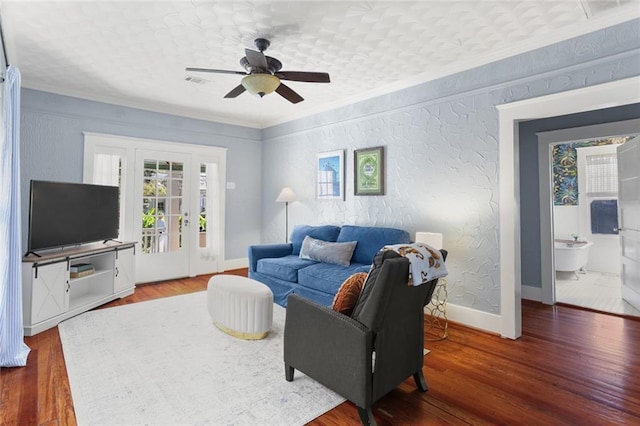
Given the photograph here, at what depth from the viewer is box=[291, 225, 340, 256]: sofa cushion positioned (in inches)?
169

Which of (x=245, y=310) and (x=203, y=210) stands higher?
(x=203, y=210)

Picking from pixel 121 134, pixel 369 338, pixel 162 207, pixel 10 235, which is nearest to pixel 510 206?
pixel 369 338

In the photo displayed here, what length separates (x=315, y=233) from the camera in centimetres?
440

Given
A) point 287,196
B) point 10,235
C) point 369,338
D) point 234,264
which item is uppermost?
point 287,196

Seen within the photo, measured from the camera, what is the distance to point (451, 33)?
9.18 feet

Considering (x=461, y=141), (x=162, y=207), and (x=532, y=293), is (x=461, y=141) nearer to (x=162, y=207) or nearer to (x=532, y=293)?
(x=532, y=293)

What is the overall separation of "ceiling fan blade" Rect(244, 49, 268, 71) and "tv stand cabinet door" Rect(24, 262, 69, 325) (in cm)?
281

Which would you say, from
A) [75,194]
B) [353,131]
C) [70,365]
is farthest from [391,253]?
[75,194]

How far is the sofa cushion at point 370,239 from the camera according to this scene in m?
3.61

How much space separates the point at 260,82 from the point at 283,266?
2.07 m

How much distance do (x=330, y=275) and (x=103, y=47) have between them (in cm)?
316

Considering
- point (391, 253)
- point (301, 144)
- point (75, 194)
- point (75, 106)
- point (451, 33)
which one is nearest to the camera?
point (391, 253)

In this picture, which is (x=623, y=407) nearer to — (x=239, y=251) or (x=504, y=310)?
(x=504, y=310)

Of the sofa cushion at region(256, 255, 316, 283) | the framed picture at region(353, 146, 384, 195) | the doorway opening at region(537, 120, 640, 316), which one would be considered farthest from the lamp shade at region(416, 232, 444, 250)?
the doorway opening at region(537, 120, 640, 316)
